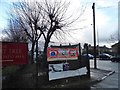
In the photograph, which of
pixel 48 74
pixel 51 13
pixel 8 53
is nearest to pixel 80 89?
pixel 48 74

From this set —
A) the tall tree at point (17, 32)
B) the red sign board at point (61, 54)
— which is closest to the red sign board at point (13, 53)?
the red sign board at point (61, 54)

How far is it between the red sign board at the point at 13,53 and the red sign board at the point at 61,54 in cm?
182

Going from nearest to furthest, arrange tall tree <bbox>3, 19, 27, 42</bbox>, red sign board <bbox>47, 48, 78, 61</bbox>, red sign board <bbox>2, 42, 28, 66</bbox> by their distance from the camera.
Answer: red sign board <bbox>2, 42, 28, 66</bbox> → red sign board <bbox>47, 48, 78, 61</bbox> → tall tree <bbox>3, 19, 27, 42</bbox>

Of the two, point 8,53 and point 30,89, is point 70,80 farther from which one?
point 8,53

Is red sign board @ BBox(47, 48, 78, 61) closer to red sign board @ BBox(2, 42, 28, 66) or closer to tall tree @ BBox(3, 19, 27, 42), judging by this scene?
red sign board @ BBox(2, 42, 28, 66)

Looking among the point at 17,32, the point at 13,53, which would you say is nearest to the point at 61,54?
the point at 13,53

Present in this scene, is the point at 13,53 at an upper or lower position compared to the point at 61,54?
upper

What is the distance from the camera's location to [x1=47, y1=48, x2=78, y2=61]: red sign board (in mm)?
13406

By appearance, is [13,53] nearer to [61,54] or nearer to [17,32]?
[61,54]

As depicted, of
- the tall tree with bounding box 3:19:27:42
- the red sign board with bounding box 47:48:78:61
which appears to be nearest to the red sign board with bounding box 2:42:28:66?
the red sign board with bounding box 47:48:78:61

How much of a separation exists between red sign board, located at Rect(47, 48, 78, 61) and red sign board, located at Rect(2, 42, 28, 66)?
5.98 feet

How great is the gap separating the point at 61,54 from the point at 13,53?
11.6ft

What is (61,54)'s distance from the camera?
1426cm

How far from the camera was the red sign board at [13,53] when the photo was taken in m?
11.2
